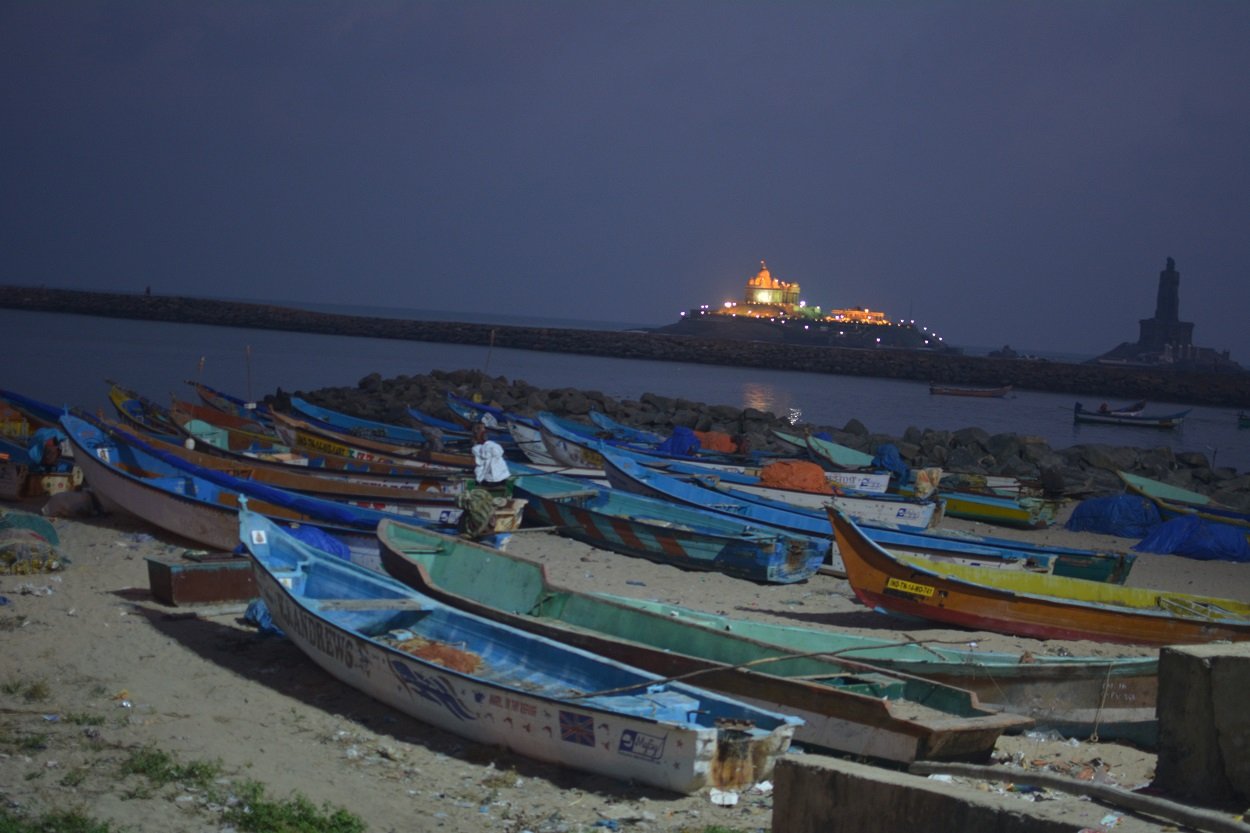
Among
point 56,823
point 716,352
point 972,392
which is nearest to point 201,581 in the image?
point 56,823

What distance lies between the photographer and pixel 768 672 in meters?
8.00

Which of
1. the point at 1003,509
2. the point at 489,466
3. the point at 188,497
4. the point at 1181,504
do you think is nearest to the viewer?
the point at 188,497

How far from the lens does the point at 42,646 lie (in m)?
8.91

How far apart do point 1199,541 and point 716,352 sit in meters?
78.7

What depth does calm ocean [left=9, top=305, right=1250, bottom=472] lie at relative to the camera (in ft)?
157

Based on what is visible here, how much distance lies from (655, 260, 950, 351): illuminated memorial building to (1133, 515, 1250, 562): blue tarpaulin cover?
10619 cm

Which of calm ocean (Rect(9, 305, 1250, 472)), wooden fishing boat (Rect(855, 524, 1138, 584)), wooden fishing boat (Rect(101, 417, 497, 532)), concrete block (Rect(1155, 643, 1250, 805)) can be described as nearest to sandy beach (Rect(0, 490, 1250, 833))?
concrete block (Rect(1155, 643, 1250, 805))

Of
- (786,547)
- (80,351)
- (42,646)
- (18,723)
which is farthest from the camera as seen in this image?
(80,351)

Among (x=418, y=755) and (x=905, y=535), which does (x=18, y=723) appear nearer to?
(x=418, y=755)

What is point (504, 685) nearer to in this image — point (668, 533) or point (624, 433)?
point (668, 533)

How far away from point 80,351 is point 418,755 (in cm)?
6003

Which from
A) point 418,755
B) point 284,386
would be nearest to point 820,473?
point 418,755

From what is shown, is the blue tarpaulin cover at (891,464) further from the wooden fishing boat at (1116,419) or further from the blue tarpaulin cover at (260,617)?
the wooden fishing boat at (1116,419)

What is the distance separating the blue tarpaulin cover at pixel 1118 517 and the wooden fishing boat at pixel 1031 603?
976cm
